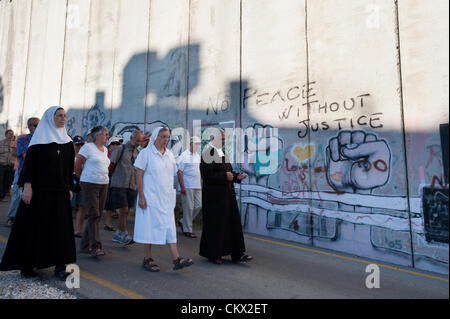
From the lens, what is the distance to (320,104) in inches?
239

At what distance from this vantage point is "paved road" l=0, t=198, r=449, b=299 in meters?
3.56

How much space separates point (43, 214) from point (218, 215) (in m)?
2.12

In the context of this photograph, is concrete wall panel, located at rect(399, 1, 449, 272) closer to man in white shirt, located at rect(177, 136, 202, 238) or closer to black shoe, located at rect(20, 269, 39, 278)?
man in white shirt, located at rect(177, 136, 202, 238)

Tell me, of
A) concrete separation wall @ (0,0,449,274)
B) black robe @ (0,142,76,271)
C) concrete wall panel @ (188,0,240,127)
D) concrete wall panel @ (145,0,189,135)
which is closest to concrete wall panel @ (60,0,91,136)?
concrete separation wall @ (0,0,449,274)

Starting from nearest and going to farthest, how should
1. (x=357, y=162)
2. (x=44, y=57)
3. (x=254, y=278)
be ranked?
(x=254, y=278) → (x=357, y=162) → (x=44, y=57)

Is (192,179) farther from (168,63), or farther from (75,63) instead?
(75,63)

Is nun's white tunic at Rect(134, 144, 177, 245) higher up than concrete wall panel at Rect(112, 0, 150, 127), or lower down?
lower down

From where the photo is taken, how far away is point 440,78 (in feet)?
15.4

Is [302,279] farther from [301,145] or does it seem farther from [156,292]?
[301,145]

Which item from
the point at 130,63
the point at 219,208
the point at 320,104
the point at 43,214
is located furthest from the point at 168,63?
the point at 43,214

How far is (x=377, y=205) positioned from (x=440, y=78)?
199 cm

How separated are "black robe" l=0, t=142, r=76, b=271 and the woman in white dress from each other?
0.83m

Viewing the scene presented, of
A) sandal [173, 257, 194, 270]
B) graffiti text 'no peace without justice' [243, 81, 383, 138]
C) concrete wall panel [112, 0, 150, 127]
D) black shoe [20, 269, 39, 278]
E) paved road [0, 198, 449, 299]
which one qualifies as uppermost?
concrete wall panel [112, 0, 150, 127]
